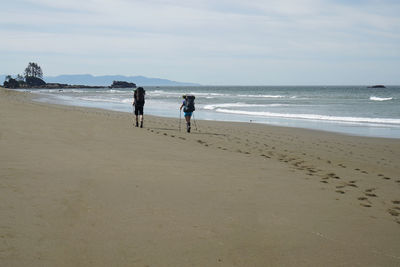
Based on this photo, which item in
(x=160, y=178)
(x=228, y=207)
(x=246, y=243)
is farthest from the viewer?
(x=160, y=178)

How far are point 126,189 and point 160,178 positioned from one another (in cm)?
90

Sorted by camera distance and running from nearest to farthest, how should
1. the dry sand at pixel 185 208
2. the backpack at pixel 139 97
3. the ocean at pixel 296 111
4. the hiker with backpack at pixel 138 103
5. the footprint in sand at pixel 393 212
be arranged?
the dry sand at pixel 185 208, the footprint in sand at pixel 393 212, the hiker with backpack at pixel 138 103, the backpack at pixel 139 97, the ocean at pixel 296 111

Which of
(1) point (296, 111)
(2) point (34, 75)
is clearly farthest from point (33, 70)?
(1) point (296, 111)

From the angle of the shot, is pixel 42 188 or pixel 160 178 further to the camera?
pixel 160 178

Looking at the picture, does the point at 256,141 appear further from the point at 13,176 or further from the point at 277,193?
the point at 13,176

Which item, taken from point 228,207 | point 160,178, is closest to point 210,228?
point 228,207

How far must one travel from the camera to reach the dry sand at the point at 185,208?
3.72 metres

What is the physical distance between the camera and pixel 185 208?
4.98 metres

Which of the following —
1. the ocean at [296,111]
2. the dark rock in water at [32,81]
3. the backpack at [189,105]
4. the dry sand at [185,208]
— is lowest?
the dry sand at [185,208]

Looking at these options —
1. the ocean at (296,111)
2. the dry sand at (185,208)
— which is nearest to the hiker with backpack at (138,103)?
the dry sand at (185,208)

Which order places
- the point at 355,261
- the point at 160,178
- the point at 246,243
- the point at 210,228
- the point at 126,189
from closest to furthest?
the point at 355,261
the point at 246,243
the point at 210,228
the point at 126,189
the point at 160,178

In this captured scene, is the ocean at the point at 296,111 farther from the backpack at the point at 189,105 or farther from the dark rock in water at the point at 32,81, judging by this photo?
the dark rock in water at the point at 32,81

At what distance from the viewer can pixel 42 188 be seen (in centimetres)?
525

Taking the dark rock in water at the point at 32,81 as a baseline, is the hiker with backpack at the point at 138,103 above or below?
below
